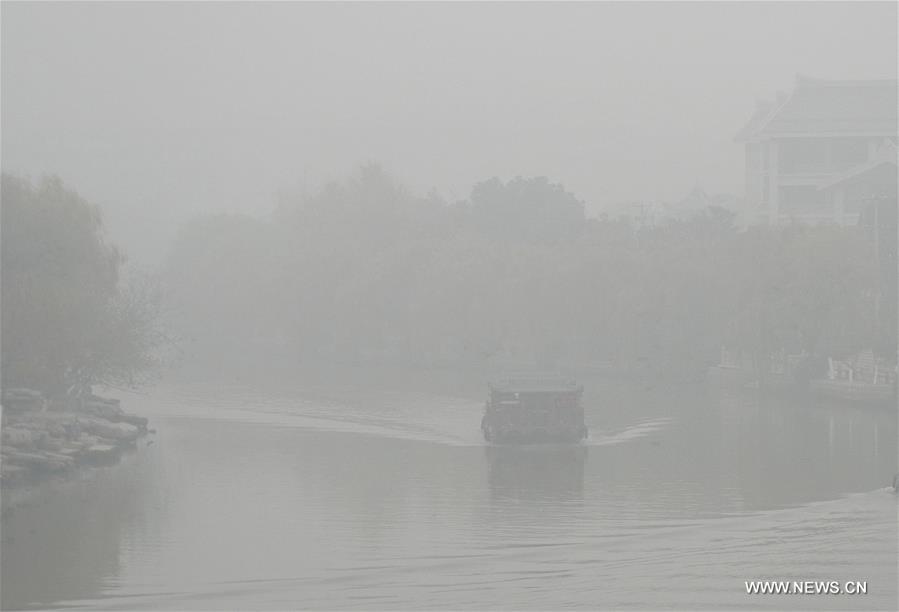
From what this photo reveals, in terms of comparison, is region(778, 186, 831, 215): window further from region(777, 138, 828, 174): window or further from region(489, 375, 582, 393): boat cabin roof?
region(489, 375, 582, 393): boat cabin roof

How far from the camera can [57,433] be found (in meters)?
26.8

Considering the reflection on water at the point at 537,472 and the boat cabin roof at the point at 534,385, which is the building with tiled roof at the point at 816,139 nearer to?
the boat cabin roof at the point at 534,385

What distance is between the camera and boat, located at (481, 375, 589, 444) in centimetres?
2902

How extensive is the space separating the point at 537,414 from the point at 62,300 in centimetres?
1010

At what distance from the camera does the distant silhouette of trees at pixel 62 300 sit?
92.7 feet

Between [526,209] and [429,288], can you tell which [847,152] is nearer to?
[526,209]

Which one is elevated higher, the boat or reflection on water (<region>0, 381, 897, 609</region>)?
the boat

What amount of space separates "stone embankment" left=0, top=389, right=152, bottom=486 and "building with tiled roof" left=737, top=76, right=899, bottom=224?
4116 cm

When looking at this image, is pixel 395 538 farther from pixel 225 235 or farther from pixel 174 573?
pixel 225 235

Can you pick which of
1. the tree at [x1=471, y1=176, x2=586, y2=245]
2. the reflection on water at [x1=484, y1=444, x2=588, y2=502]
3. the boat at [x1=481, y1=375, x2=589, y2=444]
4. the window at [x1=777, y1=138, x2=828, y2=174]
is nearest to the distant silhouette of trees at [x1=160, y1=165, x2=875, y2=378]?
the tree at [x1=471, y1=176, x2=586, y2=245]

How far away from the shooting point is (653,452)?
29734 mm

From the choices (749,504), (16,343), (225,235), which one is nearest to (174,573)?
(749,504)

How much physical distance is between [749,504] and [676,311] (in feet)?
93.1

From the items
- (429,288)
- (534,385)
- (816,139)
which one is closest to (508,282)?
(429,288)
